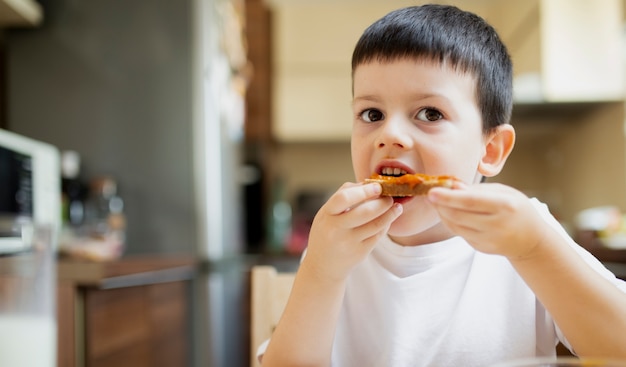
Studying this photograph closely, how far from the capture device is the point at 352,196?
1.92 feet

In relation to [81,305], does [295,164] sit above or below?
above

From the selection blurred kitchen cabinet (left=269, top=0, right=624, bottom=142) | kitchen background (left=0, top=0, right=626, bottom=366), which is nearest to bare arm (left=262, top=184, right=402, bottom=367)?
kitchen background (left=0, top=0, right=626, bottom=366)

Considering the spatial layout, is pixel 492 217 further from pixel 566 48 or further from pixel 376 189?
pixel 566 48

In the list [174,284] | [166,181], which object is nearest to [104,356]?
[174,284]

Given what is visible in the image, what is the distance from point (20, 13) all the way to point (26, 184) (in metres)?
0.74

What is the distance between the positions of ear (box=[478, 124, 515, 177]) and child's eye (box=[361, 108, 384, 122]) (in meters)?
0.14

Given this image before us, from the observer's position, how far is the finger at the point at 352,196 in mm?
584

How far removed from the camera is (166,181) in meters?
2.20

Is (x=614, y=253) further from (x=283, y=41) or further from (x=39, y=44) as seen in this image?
(x=283, y=41)

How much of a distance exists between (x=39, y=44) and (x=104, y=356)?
1.24 metres

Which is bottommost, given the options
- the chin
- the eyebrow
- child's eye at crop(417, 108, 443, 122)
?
the chin

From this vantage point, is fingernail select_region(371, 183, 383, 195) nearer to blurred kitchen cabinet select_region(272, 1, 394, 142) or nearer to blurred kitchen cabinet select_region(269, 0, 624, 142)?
blurred kitchen cabinet select_region(269, 0, 624, 142)


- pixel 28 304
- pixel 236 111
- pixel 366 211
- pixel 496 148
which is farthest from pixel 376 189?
pixel 236 111

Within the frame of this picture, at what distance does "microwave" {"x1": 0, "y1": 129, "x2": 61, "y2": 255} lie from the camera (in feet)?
4.66
